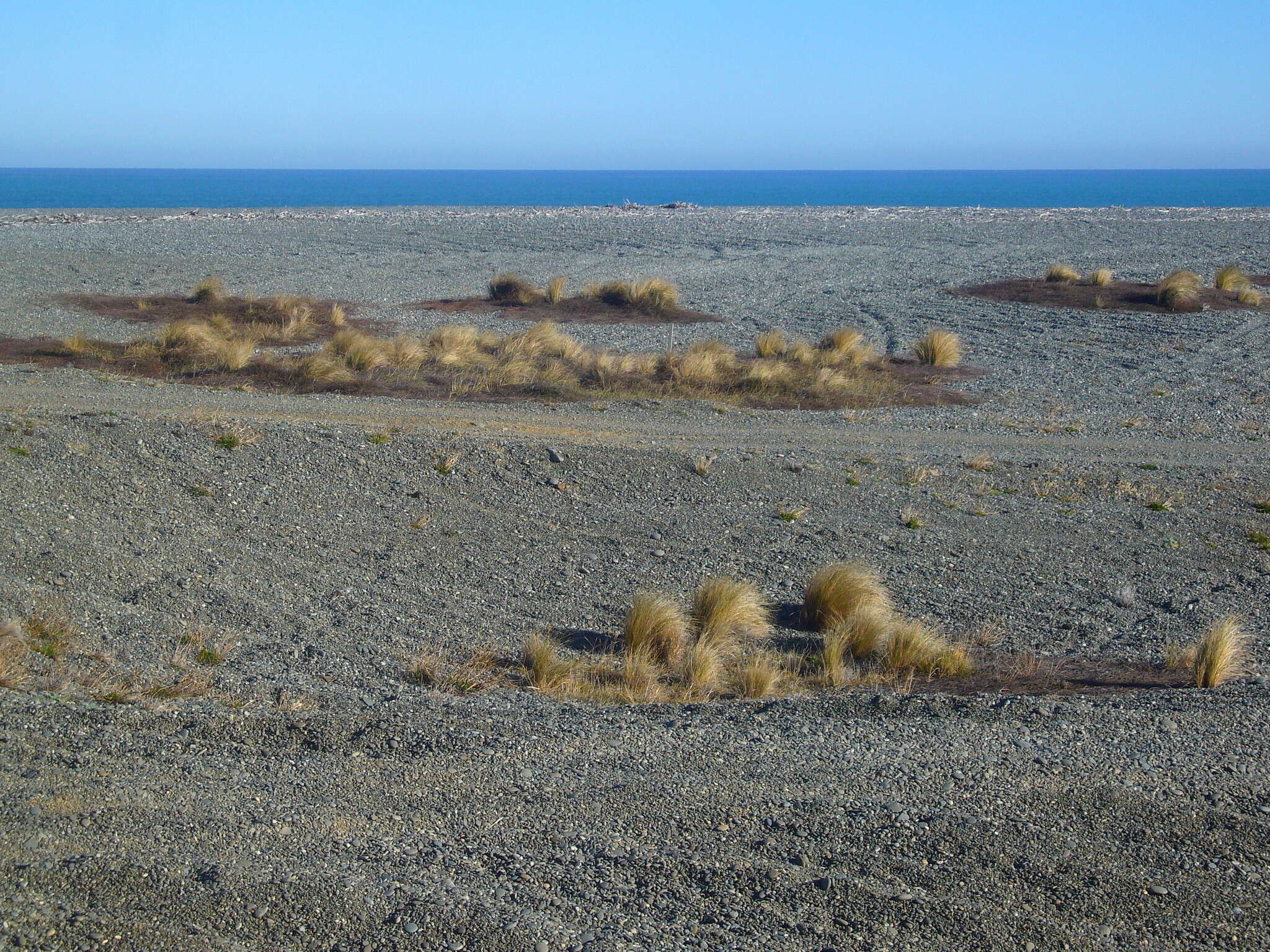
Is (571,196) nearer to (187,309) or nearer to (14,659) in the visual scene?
(187,309)

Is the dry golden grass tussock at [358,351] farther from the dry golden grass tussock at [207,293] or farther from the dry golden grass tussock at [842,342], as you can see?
the dry golden grass tussock at [842,342]

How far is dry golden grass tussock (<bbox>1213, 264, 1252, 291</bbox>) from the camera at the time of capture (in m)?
29.9

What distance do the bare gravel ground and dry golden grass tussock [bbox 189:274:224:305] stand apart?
3.60 meters

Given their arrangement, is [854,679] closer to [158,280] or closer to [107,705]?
[107,705]

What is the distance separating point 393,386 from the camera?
16266 mm

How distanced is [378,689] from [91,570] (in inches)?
124

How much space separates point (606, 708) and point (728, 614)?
216 centimetres

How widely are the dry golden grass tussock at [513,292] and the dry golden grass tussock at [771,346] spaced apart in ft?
26.5

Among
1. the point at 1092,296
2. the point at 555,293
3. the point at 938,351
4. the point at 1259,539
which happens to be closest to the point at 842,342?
the point at 938,351

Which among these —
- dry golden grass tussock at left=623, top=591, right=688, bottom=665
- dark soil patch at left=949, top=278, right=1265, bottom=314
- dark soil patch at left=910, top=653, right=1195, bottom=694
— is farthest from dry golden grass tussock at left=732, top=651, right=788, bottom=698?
dark soil patch at left=949, top=278, right=1265, bottom=314

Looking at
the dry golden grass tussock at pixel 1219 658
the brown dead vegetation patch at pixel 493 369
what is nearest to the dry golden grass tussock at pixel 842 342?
the brown dead vegetation patch at pixel 493 369

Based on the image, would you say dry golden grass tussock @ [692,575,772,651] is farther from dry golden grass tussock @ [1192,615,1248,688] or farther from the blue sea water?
the blue sea water

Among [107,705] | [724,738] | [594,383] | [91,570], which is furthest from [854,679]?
[594,383]

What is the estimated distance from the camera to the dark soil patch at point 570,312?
25578 millimetres
